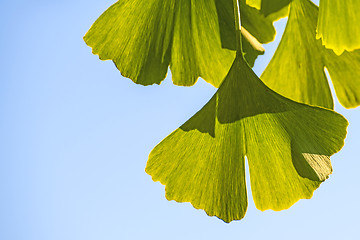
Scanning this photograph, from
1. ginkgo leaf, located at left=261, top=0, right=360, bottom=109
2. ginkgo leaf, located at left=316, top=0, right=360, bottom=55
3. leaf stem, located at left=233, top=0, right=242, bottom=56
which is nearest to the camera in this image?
ginkgo leaf, located at left=316, top=0, right=360, bottom=55

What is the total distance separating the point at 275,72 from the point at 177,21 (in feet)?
0.86

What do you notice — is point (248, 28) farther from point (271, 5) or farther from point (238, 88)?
point (238, 88)

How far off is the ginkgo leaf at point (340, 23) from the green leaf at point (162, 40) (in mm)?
297

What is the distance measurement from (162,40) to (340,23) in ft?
1.30

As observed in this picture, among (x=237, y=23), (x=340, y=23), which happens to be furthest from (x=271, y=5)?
(x=340, y=23)

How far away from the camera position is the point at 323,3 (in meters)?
0.70

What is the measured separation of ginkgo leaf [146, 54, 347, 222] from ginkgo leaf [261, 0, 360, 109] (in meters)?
0.17

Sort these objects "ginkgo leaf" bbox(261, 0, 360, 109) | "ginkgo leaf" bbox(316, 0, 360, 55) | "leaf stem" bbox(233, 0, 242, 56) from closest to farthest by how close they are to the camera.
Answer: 1. "ginkgo leaf" bbox(316, 0, 360, 55)
2. "leaf stem" bbox(233, 0, 242, 56)
3. "ginkgo leaf" bbox(261, 0, 360, 109)

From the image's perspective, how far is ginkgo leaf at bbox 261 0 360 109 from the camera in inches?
36.7

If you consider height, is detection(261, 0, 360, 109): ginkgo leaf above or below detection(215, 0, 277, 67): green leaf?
below

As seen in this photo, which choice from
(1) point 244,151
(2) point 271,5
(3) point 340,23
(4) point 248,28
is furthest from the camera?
(4) point 248,28

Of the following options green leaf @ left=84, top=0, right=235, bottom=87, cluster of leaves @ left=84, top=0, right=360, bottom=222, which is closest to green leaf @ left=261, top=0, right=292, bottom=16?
cluster of leaves @ left=84, top=0, right=360, bottom=222

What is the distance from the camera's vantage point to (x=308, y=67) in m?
0.96

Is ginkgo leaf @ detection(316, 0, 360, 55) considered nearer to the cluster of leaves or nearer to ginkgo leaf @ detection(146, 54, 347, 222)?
the cluster of leaves
